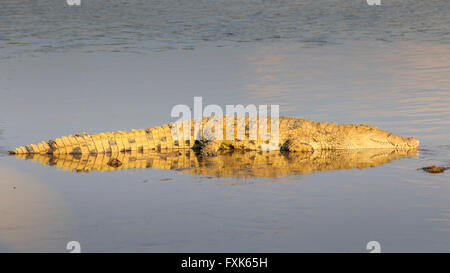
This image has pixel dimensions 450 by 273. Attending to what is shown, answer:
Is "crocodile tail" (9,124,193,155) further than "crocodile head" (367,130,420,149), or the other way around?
"crocodile tail" (9,124,193,155)

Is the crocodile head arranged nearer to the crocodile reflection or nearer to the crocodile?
the crocodile

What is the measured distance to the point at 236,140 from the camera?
51.2ft

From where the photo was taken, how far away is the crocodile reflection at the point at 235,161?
539 inches

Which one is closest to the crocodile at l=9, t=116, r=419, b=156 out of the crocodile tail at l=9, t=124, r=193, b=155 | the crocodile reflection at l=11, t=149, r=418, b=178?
the crocodile tail at l=9, t=124, r=193, b=155

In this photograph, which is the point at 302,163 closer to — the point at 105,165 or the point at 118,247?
the point at 105,165

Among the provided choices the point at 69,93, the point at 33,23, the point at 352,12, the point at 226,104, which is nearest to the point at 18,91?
the point at 69,93

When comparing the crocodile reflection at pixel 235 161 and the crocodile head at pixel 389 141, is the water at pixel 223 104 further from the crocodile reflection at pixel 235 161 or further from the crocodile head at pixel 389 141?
the crocodile head at pixel 389 141

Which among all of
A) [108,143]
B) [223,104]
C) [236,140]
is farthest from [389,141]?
[108,143]

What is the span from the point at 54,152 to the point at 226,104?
176 inches

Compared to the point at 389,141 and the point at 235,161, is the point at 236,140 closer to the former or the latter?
the point at 235,161

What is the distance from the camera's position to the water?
10.1 meters

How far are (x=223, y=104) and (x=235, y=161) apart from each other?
11.7ft

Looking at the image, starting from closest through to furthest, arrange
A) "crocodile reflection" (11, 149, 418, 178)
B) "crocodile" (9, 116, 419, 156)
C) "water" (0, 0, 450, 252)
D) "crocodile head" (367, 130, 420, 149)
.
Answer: "water" (0, 0, 450, 252) → "crocodile reflection" (11, 149, 418, 178) → "crocodile head" (367, 130, 420, 149) → "crocodile" (9, 116, 419, 156)

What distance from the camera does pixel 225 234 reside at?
9.88 m
